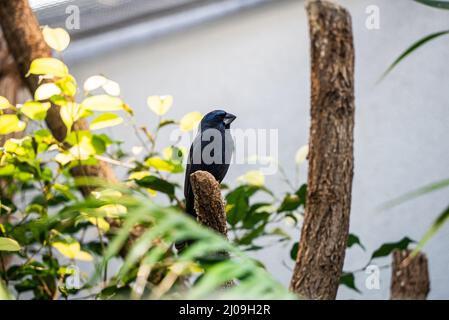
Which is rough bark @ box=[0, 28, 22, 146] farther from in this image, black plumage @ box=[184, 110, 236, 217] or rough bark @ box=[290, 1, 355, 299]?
rough bark @ box=[290, 1, 355, 299]

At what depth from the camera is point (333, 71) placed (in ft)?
3.99

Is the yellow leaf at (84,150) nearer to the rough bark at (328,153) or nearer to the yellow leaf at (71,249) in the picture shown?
the yellow leaf at (71,249)

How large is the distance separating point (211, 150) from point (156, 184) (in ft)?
0.67

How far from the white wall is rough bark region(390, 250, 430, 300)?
68.8 inches

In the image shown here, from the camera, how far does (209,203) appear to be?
134 centimetres

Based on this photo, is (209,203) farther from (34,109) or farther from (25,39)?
(25,39)

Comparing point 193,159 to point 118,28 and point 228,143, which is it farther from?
point 118,28

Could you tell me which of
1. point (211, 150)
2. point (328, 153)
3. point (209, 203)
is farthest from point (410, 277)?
point (211, 150)

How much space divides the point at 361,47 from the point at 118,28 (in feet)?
3.77

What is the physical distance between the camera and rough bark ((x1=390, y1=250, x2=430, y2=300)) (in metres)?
0.87

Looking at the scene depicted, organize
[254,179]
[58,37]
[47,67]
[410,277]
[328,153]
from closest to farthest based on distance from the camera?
[410,277] < [328,153] < [47,67] < [58,37] < [254,179]
